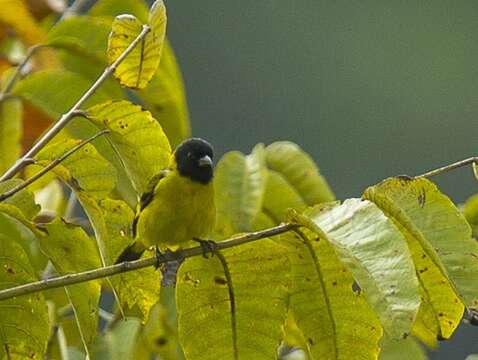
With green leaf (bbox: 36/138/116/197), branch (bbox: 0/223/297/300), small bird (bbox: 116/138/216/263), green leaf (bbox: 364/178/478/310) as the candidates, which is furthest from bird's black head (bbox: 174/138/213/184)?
green leaf (bbox: 364/178/478/310)

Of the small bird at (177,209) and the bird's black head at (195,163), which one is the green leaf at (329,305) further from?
the bird's black head at (195,163)

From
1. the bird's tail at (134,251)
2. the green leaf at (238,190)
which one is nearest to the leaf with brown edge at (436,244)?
the green leaf at (238,190)

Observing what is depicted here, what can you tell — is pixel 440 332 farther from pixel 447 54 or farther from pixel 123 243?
pixel 447 54

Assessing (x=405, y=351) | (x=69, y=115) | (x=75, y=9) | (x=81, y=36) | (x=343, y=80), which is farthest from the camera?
(x=343, y=80)

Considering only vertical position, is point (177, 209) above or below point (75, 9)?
below

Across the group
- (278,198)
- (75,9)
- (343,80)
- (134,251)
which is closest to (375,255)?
(278,198)

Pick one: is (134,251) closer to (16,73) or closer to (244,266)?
(16,73)

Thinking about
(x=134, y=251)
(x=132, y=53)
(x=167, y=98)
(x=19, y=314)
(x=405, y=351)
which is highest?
(x=132, y=53)
